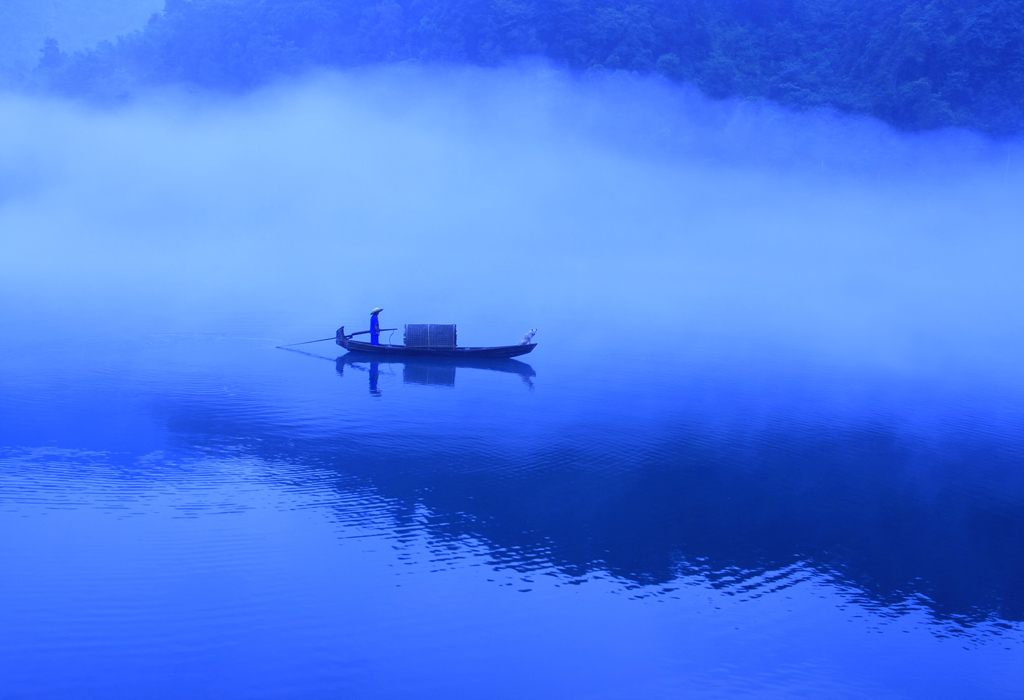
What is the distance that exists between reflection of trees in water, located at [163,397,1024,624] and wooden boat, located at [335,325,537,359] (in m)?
4.10

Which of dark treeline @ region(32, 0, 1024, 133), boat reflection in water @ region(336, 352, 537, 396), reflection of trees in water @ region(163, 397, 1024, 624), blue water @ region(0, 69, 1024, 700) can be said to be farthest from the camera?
dark treeline @ region(32, 0, 1024, 133)

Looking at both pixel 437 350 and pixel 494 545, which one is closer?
pixel 494 545

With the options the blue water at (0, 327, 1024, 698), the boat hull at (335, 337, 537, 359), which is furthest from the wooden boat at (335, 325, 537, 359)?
the blue water at (0, 327, 1024, 698)

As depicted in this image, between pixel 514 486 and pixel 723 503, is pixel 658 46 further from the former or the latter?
pixel 514 486

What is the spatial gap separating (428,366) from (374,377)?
47.9 inches

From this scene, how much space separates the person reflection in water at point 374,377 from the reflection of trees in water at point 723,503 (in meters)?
2.45

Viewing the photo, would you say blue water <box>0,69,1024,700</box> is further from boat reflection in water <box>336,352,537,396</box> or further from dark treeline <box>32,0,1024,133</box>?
dark treeline <box>32,0,1024,133</box>

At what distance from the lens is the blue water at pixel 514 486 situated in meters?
6.47

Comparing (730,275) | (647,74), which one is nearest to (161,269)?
(730,275)

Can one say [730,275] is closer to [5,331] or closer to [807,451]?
[807,451]

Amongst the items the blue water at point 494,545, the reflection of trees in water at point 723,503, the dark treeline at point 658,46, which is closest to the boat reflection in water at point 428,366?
the blue water at point 494,545

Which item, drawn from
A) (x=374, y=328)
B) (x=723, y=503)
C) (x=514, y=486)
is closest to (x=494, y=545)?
(x=514, y=486)

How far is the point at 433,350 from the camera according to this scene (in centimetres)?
1558

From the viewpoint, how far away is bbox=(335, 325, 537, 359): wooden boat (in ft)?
51.1
